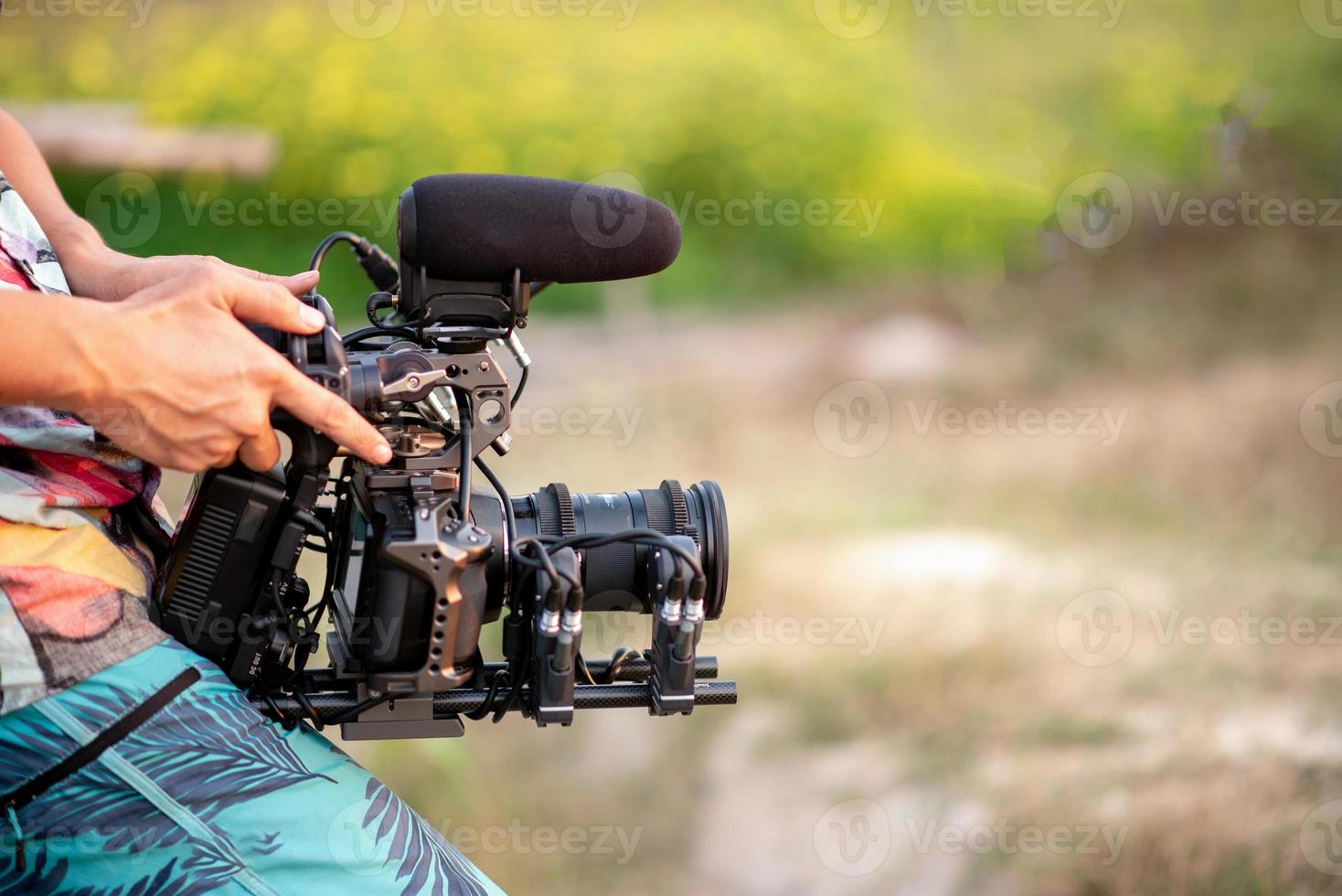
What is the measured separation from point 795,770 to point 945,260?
537 centimetres

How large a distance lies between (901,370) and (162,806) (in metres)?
6.36

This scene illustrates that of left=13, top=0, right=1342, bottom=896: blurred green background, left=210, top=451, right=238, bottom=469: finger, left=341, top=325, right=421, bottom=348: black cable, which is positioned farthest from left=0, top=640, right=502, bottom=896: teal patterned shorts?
left=13, top=0, right=1342, bottom=896: blurred green background

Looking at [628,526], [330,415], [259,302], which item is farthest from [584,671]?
[259,302]

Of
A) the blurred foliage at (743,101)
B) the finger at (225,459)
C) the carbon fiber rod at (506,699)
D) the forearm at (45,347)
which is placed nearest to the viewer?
the forearm at (45,347)

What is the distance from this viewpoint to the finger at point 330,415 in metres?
1.26

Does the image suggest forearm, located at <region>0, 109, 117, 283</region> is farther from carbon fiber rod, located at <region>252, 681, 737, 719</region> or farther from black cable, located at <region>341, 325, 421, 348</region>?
carbon fiber rod, located at <region>252, 681, 737, 719</region>

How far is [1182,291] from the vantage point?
695cm


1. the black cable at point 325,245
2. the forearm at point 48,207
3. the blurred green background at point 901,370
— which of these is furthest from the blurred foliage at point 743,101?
the black cable at point 325,245

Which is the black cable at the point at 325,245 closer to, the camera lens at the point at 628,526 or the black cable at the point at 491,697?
the camera lens at the point at 628,526

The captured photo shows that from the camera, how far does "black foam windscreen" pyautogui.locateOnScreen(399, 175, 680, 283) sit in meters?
1.45

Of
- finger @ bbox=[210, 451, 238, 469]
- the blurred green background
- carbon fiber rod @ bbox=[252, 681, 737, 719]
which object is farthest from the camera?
the blurred green background

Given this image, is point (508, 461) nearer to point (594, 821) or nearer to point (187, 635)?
point (594, 821)

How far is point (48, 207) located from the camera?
1681 mm

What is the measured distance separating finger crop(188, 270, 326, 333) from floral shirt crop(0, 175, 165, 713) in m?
0.17
